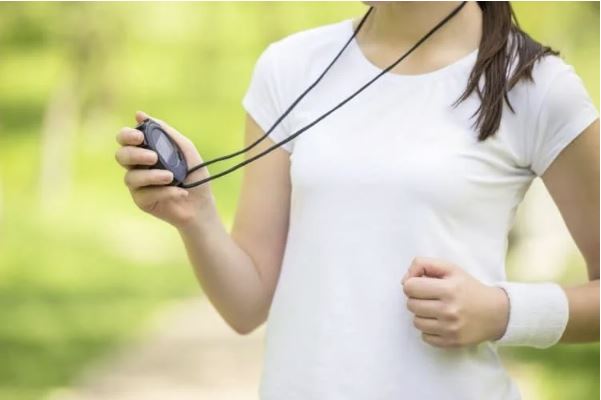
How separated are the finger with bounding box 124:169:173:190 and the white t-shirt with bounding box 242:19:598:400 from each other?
0.15 meters

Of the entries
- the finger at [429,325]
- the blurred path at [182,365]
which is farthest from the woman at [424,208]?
the blurred path at [182,365]

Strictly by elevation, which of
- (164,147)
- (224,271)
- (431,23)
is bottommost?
(224,271)

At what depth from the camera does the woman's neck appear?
1.25 metres

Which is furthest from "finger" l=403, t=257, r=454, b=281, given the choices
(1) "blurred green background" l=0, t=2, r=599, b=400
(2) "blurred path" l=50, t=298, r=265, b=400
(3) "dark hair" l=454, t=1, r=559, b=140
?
(1) "blurred green background" l=0, t=2, r=599, b=400

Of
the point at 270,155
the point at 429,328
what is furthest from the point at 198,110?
the point at 429,328

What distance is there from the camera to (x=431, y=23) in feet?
4.12

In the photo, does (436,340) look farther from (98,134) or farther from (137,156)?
(98,134)

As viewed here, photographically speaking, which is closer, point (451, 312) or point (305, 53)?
point (451, 312)

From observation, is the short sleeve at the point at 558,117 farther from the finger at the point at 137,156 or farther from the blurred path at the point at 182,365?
the blurred path at the point at 182,365

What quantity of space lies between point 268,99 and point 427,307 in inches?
13.6

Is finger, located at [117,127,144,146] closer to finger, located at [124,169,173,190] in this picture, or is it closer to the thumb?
finger, located at [124,169,173,190]

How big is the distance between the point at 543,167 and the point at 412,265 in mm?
192

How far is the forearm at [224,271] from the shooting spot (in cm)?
128

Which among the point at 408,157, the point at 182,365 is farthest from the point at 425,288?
the point at 182,365
